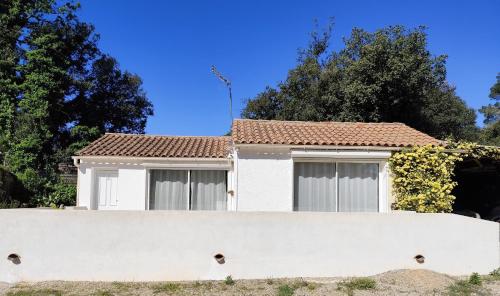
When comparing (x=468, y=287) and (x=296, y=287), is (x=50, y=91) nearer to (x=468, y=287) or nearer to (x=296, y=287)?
(x=296, y=287)

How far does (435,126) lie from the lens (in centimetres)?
2934

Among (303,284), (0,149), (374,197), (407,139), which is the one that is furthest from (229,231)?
(0,149)

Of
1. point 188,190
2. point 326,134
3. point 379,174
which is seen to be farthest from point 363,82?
point 188,190

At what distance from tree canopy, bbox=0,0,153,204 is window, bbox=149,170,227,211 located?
10740mm

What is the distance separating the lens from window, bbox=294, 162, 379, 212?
40.8 ft

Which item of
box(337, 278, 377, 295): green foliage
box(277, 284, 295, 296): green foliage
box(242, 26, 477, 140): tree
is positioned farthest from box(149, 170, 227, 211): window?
box(242, 26, 477, 140): tree

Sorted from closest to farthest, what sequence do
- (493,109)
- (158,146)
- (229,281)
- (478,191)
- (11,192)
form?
(229,281) < (158,146) < (478,191) < (11,192) < (493,109)

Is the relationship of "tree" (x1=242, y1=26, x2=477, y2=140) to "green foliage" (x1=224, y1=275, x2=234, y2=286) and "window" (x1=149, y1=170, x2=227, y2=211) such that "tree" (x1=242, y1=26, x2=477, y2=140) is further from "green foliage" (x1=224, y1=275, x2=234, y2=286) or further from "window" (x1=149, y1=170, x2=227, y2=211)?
"green foliage" (x1=224, y1=275, x2=234, y2=286)

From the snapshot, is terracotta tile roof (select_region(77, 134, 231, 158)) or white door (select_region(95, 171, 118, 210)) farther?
white door (select_region(95, 171, 118, 210))

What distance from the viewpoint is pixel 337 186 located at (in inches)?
491

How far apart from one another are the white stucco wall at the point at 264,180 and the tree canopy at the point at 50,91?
48.3 feet

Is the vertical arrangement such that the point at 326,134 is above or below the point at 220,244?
above

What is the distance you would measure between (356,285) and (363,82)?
17.9 m

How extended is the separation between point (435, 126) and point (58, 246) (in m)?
27.4
